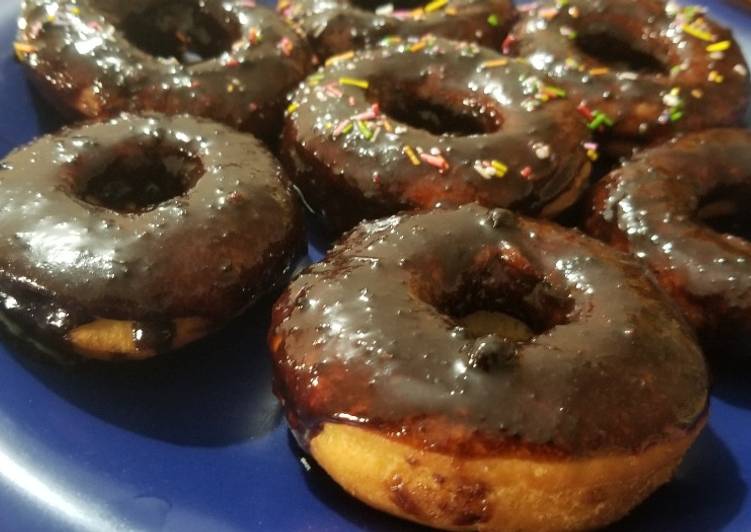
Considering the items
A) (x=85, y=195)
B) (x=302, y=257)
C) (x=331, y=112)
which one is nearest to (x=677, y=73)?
(x=331, y=112)

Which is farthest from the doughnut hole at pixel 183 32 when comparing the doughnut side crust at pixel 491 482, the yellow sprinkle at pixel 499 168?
the doughnut side crust at pixel 491 482

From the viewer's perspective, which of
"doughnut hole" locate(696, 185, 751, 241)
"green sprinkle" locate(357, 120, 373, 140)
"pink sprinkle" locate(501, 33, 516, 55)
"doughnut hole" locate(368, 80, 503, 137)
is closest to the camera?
"green sprinkle" locate(357, 120, 373, 140)

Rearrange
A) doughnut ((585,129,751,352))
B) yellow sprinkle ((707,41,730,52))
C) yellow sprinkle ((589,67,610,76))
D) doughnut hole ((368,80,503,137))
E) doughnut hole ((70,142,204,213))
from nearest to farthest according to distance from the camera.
→ doughnut ((585,129,751,352)) → doughnut hole ((70,142,204,213)) → doughnut hole ((368,80,503,137)) → yellow sprinkle ((589,67,610,76)) → yellow sprinkle ((707,41,730,52))

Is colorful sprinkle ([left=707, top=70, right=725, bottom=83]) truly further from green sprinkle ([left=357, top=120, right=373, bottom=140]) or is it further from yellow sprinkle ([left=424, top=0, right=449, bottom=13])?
green sprinkle ([left=357, top=120, right=373, bottom=140])

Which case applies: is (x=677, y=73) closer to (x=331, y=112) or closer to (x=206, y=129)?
(x=331, y=112)

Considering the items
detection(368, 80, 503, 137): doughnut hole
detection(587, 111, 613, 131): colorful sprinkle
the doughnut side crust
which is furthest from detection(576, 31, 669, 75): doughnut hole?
the doughnut side crust

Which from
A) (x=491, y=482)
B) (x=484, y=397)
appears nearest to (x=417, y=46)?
(x=484, y=397)

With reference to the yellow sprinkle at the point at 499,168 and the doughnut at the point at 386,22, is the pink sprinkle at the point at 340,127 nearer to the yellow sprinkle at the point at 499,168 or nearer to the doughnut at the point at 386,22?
the yellow sprinkle at the point at 499,168
